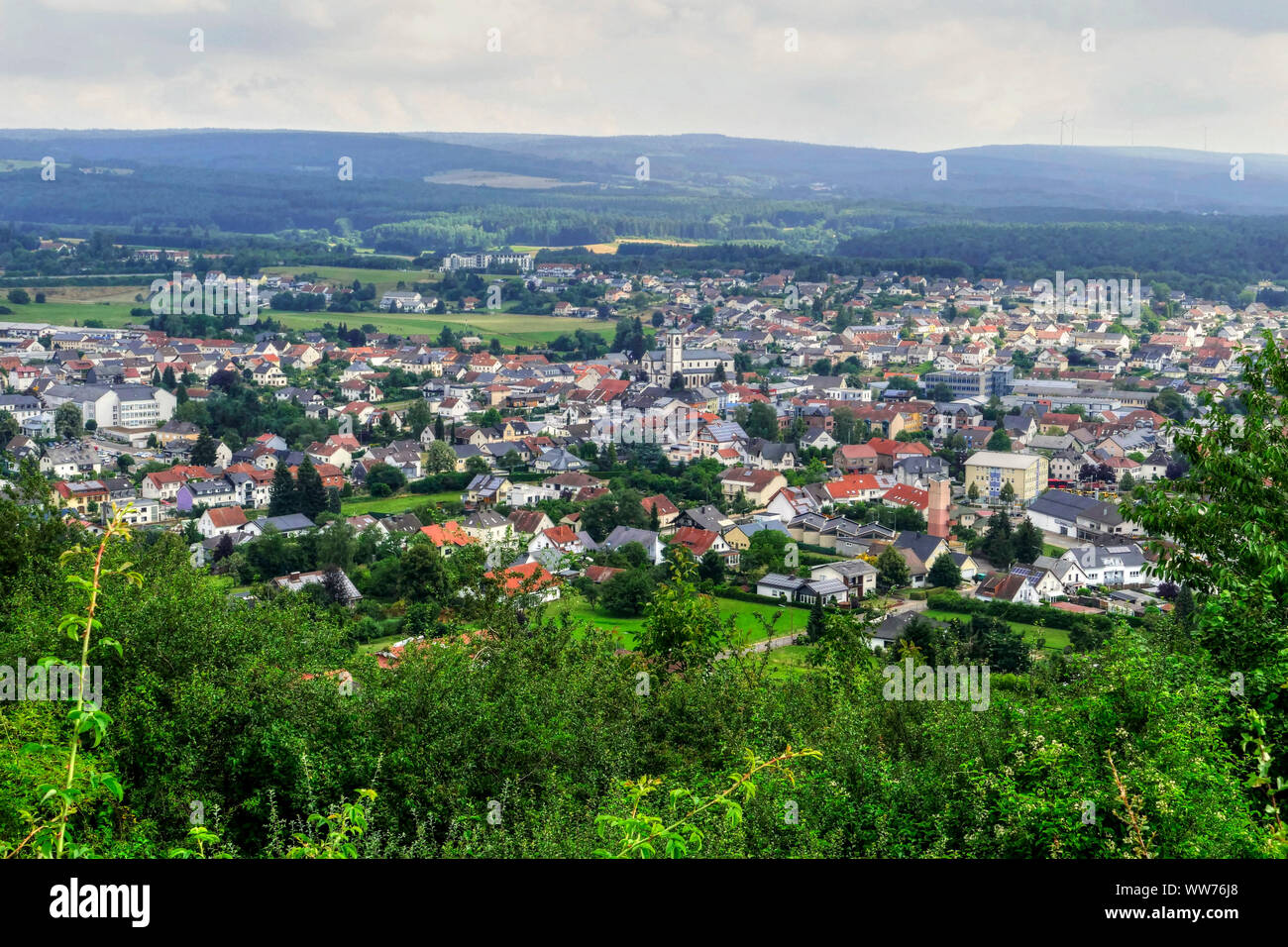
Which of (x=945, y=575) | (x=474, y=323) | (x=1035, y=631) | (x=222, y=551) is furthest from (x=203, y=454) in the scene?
(x=474, y=323)

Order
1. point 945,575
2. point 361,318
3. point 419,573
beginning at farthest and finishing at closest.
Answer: point 361,318, point 945,575, point 419,573

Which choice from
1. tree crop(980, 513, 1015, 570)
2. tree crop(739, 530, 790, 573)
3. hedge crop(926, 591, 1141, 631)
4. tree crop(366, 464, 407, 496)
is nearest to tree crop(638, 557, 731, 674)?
hedge crop(926, 591, 1141, 631)

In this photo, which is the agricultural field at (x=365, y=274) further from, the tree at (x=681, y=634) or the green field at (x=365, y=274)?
the tree at (x=681, y=634)

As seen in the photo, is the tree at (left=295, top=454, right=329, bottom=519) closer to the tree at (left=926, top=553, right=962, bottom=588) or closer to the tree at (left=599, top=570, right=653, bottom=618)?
the tree at (left=599, top=570, right=653, bottom=618)

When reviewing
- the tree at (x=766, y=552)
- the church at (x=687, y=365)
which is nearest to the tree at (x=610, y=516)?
the tree at (x=766, y=552)

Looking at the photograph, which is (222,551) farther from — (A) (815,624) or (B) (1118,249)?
(B) (1118,249)
